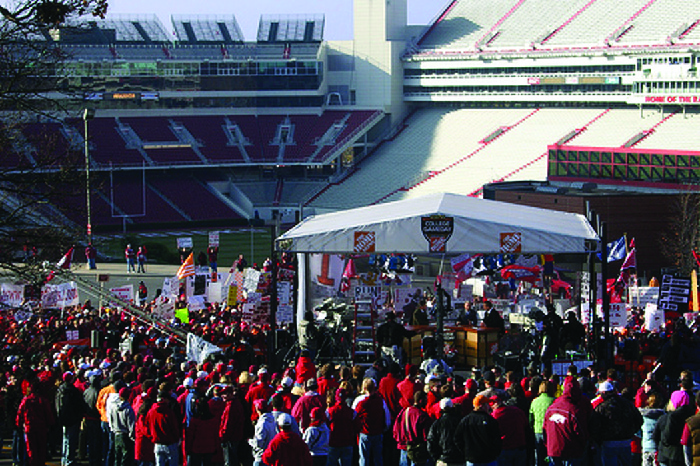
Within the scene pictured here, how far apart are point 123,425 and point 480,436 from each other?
4527 mm

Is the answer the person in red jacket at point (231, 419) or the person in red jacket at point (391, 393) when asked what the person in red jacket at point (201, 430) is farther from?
the person in red jacket at point (391, 393)

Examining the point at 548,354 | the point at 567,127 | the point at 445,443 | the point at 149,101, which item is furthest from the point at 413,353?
the point at 149,101

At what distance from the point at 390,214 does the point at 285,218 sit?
47.5 meters

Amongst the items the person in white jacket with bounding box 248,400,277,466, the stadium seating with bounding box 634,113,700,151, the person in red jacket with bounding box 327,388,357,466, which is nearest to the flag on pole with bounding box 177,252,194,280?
the person in red jacket with bounding box 327,388,357,466

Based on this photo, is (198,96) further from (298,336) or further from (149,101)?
(298,336)

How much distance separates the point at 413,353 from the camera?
1809 cm

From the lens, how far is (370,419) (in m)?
11.5

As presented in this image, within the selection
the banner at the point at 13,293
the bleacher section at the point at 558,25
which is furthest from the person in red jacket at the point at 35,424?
the bleacher section at the point at 558,25

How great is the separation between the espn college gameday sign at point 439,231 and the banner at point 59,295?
9615 millimetres

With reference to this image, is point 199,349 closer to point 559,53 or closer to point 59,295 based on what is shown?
point 59,295

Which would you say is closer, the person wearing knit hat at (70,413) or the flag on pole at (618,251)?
the person wearing knit hat at (70,413)

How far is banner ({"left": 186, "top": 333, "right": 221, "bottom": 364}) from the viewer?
Result: 16400mm

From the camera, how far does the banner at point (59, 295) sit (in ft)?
76.1

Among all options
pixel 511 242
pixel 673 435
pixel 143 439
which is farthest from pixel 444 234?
pixel 673 435
